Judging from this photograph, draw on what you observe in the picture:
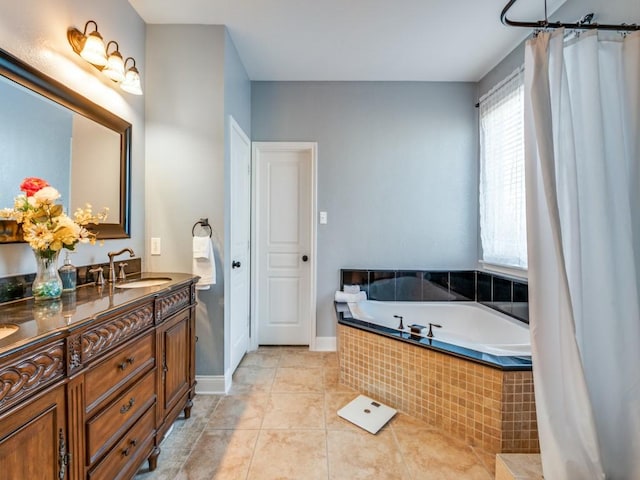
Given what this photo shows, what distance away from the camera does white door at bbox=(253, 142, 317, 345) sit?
2951mm

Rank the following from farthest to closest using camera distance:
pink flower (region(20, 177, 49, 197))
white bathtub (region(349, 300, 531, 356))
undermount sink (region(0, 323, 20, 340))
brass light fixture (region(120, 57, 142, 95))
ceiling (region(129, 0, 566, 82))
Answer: white bathtub (region(349, 300, 531, 356)) < ceiling (region(129, 0, 566, 82)) < brass light fixture (region(120, 57, 142, 95)) < pink flower (region(20, 177, 49, 197)) < undermount sink (region(0, 323, 20, 340))

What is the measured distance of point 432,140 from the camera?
9.59 feet

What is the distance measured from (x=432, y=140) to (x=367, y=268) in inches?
56.5

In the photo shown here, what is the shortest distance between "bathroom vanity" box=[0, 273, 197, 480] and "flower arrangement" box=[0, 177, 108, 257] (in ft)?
0.79

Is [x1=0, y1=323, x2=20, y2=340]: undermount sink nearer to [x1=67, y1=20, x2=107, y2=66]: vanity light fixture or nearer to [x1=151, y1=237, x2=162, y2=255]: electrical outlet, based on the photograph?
[x1=151, y1=237, x2=162, y2=255]: electrical outlet

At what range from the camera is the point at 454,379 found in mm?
1688

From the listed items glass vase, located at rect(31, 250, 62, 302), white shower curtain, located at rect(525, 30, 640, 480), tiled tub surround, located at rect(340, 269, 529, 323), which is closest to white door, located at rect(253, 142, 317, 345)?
tiled tub surround, located at rect(340, 269, 529, 323)

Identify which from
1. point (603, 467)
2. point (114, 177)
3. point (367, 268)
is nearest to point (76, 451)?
point (114, 177)

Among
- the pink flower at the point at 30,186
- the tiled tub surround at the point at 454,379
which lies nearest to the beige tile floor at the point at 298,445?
the tiled tub surround at the point at 454,379

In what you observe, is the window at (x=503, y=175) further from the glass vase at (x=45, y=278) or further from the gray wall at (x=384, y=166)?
the glass vase at (x=45, y=278)

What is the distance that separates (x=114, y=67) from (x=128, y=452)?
6.40ft

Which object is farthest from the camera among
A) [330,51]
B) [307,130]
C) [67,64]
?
[307,130]

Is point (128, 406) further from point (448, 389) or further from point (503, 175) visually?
point (503, 175)

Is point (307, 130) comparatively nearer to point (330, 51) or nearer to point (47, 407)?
point (330, 51)
